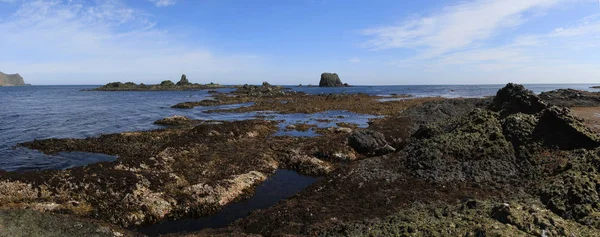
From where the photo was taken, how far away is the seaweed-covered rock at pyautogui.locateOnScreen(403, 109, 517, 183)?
15312mm

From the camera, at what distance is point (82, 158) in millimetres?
22266

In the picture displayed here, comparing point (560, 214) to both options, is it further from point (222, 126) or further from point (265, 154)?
point (222, 126)

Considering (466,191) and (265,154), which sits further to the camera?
(265,154)

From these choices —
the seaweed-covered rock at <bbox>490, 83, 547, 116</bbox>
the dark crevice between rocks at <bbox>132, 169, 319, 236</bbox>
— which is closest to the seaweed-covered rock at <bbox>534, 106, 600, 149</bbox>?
the seaweed-covered rock at <bbox>490, 83, 547, 116</bbox>

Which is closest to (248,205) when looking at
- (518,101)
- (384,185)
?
(384,185)

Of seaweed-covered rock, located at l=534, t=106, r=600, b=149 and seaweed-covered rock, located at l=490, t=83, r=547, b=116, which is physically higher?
seaweed-covered rock, located at l=490, t=83, r=547, b=116

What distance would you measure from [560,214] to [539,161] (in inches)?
226

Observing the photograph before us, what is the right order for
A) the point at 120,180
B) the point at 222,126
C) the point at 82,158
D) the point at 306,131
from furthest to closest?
the point at 306,131 → the point at 222,126 → the point at 82,158 → the point at 120,180

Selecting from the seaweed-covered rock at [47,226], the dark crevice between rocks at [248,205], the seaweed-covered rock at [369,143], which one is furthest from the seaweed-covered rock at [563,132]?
the seaweed-covered rock at [47,226]

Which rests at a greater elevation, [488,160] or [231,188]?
[488,160]

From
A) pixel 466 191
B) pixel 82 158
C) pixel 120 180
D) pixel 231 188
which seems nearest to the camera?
pixel 466 191

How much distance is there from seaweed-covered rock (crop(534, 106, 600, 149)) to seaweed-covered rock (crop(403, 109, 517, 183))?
2.19m

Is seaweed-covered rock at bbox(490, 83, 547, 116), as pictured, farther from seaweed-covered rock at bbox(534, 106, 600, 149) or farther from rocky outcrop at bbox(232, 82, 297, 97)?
rocky outcrop at bbox(232, 82, 297, 97)

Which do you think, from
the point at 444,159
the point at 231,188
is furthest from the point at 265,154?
the point at 444,159
